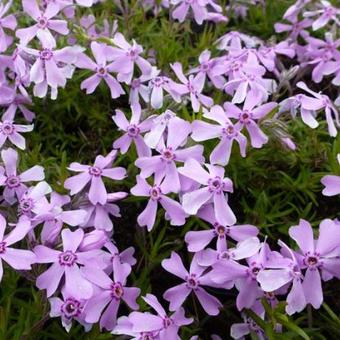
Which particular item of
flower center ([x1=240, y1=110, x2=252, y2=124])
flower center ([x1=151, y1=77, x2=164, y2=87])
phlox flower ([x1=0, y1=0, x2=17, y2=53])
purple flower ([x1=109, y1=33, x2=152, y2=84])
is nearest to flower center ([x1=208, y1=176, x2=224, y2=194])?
flower center ([x1=240, y1=110, x2=252, y2=124])

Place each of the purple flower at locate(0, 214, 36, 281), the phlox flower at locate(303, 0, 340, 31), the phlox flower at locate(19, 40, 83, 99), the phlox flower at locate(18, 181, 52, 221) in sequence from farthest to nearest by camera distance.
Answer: the phlox flower at locate(303, 0, 340, 31) < the phlox flower at locate(19, 40, 83, 99) < the phlox flower at locate(18, 181, 52, 221) < the purple flower at locate(0, 214, 36, 281)

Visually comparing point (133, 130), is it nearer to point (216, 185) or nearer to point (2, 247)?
point (216, 185)

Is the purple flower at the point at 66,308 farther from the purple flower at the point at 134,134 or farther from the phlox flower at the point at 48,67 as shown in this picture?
the phlox flower at the point at 48,67

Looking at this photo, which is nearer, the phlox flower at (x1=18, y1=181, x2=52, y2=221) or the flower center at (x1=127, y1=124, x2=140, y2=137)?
the phlox flower at (x1=18, y1=181, x2=52, y2=221)

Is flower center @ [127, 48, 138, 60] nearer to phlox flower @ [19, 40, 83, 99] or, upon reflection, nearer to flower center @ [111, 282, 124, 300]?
phlox flower @ [19, 40, 83, 99]

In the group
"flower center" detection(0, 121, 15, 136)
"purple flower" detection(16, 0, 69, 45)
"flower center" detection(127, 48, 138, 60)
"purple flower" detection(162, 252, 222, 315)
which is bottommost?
"purple flower" detection(162, 252, 222, 315)

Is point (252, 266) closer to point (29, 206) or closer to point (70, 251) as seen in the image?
point (70, 251)

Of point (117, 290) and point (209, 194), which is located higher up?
point (209, 194)

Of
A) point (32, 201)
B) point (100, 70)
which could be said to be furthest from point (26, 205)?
point (100, 70)

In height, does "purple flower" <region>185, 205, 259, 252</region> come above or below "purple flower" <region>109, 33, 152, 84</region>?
below
